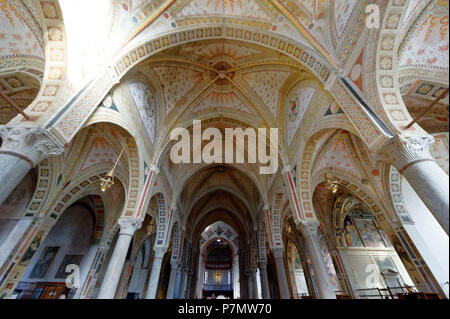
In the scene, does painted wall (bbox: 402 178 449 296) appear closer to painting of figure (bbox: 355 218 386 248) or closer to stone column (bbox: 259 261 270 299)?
painting of figure (bbox: 355 218 386 248)

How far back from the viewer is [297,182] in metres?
8.11

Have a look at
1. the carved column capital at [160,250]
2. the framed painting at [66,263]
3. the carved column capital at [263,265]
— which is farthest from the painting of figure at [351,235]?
the framed painting at [66,263]

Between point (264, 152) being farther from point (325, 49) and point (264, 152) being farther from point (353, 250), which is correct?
point (353, 250)

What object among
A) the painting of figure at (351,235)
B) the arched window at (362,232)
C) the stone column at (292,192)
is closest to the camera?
the stone column at (292,192)

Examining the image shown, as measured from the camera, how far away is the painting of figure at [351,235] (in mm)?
13906

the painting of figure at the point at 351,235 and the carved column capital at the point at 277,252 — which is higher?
the painting of figure at the point at 351,235

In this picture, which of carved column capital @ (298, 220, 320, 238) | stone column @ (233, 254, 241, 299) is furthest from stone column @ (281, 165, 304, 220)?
stone column @ (233, 254, 241, 299)

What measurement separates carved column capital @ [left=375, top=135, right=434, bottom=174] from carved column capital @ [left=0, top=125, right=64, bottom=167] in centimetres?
707

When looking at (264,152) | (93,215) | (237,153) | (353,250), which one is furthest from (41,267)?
(353,250)

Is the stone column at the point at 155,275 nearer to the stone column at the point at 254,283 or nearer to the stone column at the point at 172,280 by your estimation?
the stone column at the point at 172,280

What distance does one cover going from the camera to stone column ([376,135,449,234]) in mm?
3160

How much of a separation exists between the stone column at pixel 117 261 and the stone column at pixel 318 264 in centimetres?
624

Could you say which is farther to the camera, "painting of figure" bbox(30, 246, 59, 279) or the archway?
"painting of figure" bbox(30, 246, 59, 279)
